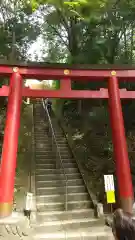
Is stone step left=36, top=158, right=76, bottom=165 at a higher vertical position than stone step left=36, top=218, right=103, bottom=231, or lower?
higher

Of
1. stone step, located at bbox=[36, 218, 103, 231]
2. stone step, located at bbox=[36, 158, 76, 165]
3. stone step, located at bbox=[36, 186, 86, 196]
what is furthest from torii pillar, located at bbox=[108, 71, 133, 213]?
stone step, located at bbox=[36, 158, 76, 165]

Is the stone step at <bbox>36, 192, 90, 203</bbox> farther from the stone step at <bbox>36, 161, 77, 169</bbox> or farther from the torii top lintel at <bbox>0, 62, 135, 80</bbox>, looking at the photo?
the torii top lintel at <bbox>0, 62, 135, 80</bbox>

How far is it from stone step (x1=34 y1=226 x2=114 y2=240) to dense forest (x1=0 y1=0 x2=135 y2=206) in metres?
2.26

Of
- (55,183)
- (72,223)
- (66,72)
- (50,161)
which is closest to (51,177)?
(55,183)

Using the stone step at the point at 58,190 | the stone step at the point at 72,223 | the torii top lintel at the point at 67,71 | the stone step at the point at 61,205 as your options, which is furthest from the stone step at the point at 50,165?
the torii top lintel at the point at 67,71

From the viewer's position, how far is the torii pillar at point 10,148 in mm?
7926

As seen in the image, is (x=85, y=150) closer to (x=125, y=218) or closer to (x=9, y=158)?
(x=9, y=158)

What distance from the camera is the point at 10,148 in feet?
27.5

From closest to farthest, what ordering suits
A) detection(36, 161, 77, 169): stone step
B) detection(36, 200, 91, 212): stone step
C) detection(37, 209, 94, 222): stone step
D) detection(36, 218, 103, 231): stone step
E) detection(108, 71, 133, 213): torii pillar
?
detection(108, 71, 133, 213): torii pillar, detection(36, 218, 103, 231): stone step, detection(37, 209, 94, 222): stone step, detection(36, 200, 91, 212): stone step, detection(36, 161, 77, 169): stone step

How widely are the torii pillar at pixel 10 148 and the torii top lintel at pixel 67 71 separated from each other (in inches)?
10.6

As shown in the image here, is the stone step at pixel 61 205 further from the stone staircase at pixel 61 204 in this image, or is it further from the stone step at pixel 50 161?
the stone step at pixel 50 161

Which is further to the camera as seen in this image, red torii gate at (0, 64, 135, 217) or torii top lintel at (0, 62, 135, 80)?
torii top lintel at (0, 62, 135, 80)

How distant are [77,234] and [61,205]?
5.50ft

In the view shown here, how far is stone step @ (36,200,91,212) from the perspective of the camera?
9.68 m
